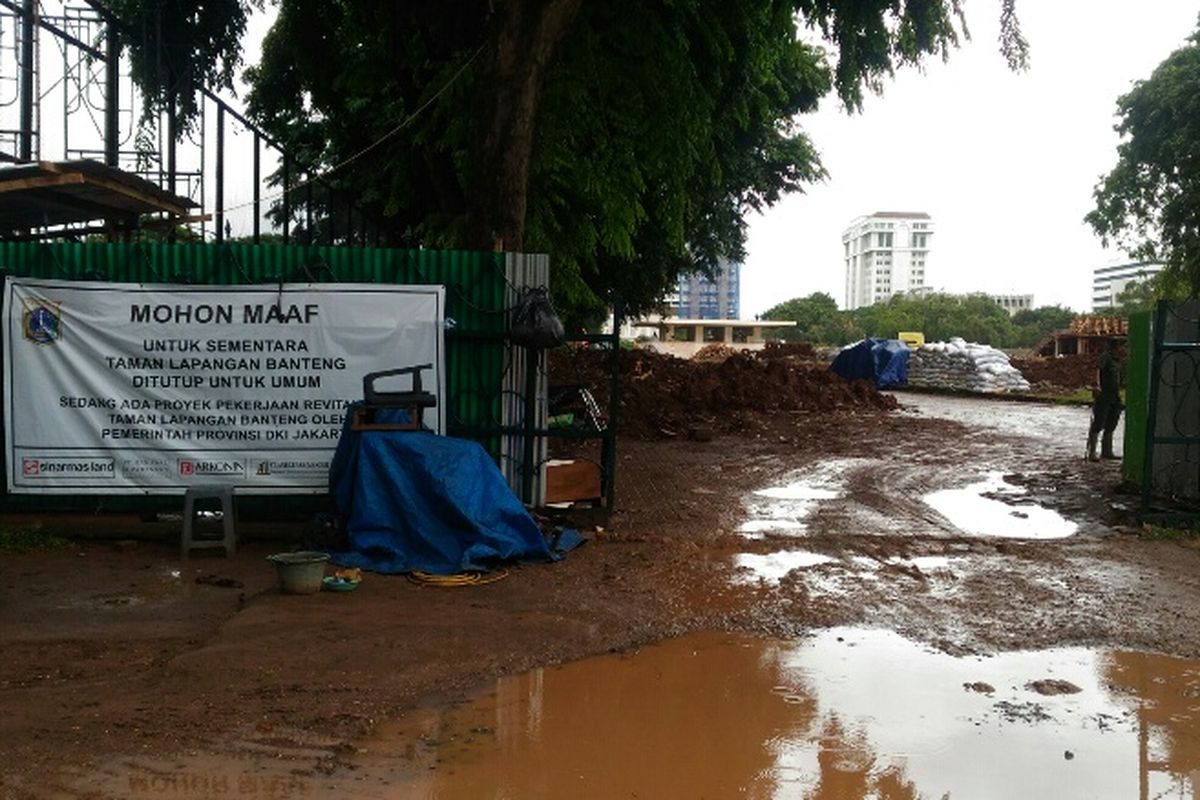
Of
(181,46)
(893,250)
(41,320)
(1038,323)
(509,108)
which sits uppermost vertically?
(893,250)

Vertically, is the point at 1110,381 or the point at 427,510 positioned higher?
the point at 1110,381

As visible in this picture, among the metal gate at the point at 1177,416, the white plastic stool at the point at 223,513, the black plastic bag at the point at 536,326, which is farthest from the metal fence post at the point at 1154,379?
the white plastic stool at the point at 223,513

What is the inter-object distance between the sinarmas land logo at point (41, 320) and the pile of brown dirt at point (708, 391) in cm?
1157

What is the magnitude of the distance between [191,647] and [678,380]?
799 inches

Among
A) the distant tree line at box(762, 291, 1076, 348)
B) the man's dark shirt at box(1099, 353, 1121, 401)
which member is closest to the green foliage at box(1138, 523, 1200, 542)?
the man's dark shirt at box(1099, 353, 1121, 401)

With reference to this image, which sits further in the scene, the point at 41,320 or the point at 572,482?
the point at 572,482

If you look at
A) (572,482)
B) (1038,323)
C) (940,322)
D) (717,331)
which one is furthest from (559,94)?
(1038,323)

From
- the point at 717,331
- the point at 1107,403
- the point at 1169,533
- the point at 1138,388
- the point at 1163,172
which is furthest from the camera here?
the point at 717,331

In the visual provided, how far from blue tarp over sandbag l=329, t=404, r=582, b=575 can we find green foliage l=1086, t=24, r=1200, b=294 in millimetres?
28237

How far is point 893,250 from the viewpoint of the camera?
160000 mm

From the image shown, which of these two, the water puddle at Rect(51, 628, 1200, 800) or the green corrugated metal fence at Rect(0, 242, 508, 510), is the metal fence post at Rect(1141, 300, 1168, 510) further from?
the green corrugated metal fence at Rect(0, 242, 508, 510)

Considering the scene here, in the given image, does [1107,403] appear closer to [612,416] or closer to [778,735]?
[612,416]

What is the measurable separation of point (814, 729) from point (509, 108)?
7.28 m

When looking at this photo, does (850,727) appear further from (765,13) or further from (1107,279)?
(1107,279)
